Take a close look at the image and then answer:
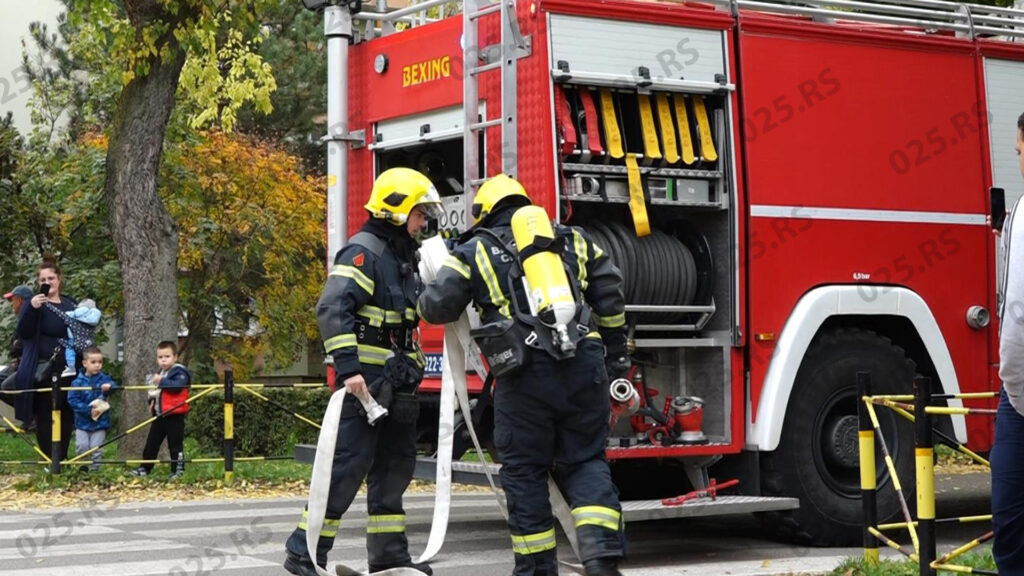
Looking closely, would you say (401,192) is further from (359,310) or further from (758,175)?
(758,175)

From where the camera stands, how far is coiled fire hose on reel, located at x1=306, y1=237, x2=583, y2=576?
7113 millimetres

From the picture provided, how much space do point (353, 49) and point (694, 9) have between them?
7.83 ft

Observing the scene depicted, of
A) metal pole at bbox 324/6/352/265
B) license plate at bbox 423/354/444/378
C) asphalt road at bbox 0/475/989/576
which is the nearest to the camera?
asphalt road at bbox 0/475/989/576

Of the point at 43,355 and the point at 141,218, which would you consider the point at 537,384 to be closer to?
the point at 43,355

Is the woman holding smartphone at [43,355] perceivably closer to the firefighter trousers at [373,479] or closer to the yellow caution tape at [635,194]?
the firefighter trousers at [373,479]

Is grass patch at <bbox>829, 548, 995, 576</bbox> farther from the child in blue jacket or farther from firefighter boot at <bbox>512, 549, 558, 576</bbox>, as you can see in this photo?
the child in blue jacket

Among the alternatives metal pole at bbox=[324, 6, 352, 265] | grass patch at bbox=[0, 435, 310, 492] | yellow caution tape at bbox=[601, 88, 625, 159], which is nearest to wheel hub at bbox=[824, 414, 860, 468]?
yellow caution tape at bbox=[601, 88, 625, 159]

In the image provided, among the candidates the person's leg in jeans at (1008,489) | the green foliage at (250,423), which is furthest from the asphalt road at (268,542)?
the green foliage at (250,423)

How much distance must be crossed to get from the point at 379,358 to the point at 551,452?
3.71 feet

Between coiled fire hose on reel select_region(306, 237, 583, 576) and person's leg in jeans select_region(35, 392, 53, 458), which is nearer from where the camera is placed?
coiled fire hose on reel select_region(306, 237, 583, 576)

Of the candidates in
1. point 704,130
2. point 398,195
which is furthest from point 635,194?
point 398,195

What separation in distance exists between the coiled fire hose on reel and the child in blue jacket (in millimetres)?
6358

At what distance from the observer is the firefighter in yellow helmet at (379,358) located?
7.22 m

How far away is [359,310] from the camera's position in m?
7.36
